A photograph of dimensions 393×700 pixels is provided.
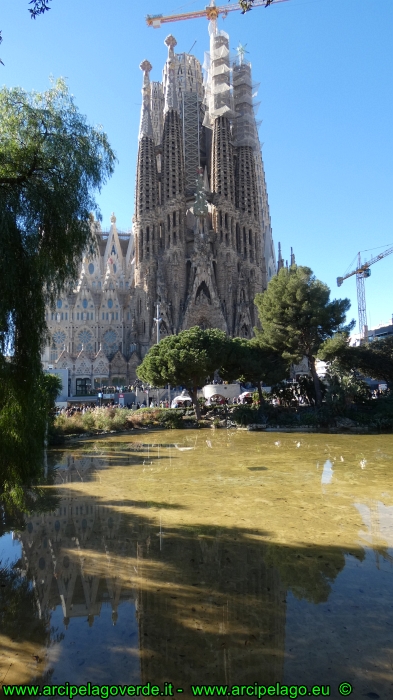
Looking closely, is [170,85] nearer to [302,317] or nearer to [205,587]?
[302,317]

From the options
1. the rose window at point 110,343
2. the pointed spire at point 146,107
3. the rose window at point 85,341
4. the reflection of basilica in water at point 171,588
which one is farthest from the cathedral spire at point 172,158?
the reflection of basilica in water at point 171,588

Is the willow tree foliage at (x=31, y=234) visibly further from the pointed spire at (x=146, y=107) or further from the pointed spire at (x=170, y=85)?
the pointed spire at (x=170, y=85)

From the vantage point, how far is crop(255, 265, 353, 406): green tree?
24906 mm

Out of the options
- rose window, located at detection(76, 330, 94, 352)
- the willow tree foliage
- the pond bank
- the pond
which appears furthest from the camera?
rose window, located at detection(76, 330, 94, 352)

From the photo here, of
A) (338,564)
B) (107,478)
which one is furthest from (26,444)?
(107,478)

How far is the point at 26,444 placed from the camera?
524cm

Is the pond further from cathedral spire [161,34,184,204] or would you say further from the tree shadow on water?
cathedral spire [161,34,184,204]

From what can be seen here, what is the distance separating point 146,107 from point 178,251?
59.7ft

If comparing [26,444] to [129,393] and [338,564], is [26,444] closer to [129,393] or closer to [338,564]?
[338,564]

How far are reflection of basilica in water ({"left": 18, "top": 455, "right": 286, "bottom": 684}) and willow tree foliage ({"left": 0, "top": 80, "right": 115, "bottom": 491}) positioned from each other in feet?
4.39

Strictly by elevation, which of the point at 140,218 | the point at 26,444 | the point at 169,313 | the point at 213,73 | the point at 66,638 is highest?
the point at 213,73

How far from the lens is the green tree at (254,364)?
25438 mm

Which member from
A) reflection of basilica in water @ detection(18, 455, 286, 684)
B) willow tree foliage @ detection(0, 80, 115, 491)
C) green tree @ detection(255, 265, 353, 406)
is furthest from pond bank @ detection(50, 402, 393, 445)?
willow tree foliage @ detection(0, 80, 115, 491)

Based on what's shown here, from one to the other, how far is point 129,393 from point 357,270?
219 feet
